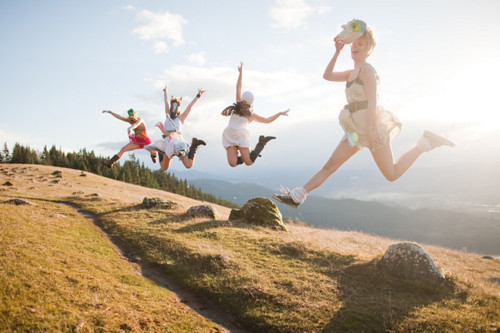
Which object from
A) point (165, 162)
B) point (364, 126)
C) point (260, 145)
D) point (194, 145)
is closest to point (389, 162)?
point (364, 126)

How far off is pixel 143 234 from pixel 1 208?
20.5 ft

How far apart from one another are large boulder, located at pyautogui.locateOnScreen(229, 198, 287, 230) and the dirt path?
6.60 metres

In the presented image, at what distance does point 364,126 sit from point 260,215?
35.6ft

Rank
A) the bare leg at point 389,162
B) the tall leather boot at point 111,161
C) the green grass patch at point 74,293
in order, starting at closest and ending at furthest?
the green grass patch at point 74,293 → the bare leg at point 389,162 → the tall leather boot at point 111,161

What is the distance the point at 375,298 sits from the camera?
293 inches

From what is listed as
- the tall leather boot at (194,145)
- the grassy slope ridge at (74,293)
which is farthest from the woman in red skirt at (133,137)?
the grassy slope ridge at (74,293)

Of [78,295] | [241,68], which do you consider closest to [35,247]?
[78,295]

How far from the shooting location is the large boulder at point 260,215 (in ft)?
50.9

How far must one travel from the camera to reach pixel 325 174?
20.3ft

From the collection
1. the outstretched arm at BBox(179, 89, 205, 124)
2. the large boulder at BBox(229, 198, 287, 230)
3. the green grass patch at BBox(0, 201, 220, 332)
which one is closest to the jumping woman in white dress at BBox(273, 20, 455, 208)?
the green grass patch at BBox(0, 201, 220, 332)

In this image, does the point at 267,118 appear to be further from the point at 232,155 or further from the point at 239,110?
the point at 232,155

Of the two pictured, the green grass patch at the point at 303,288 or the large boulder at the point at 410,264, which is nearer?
the green grass patch at the point at 303,288

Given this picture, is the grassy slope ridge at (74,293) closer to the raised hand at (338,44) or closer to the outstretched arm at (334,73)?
the outstretched arm at (334,73)

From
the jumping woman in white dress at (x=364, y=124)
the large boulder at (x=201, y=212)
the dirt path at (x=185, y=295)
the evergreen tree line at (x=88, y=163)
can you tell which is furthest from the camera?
the evergreen tree line at (x=88, y=163)
